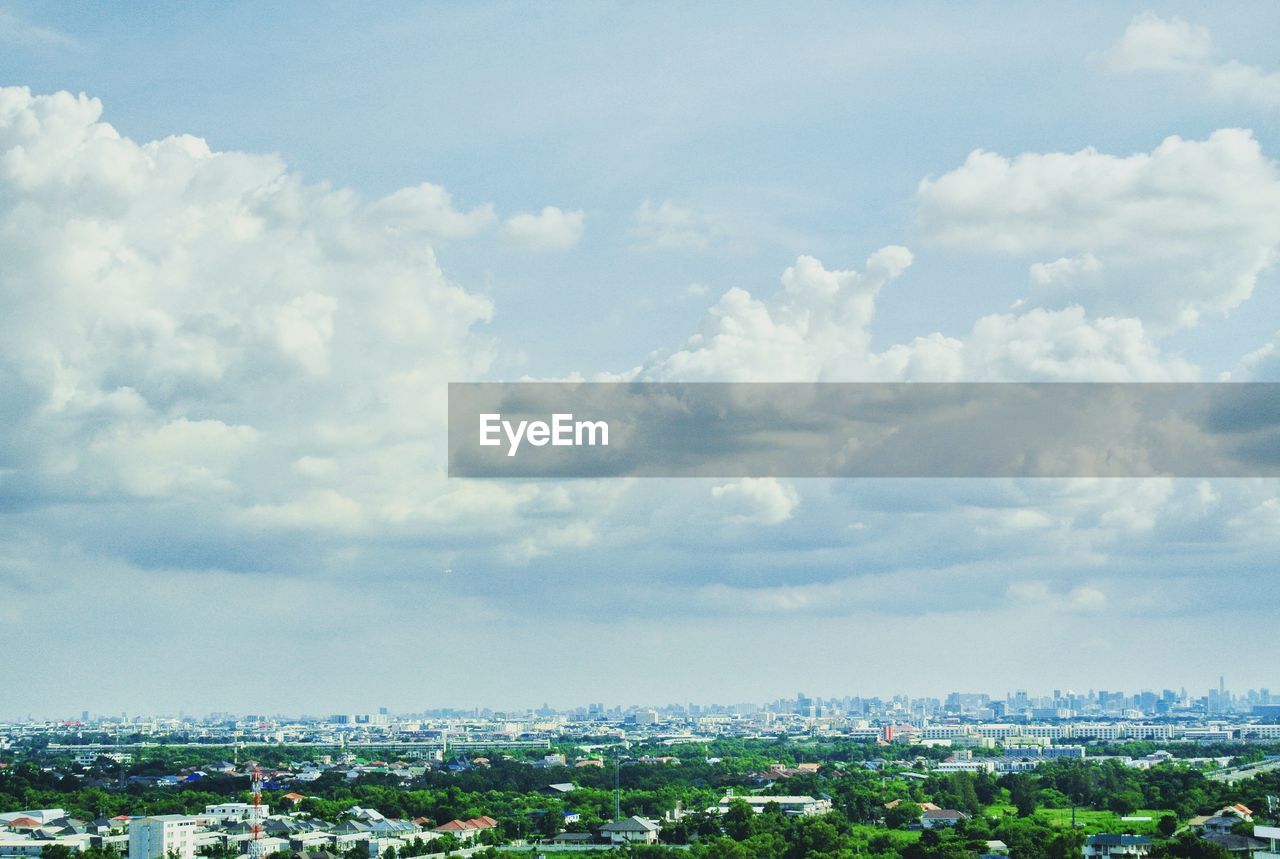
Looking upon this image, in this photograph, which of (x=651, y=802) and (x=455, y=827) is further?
(x=651, y=802)

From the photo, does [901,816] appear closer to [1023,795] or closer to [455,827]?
[1023,795]

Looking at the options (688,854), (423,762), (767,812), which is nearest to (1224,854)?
(688,854)

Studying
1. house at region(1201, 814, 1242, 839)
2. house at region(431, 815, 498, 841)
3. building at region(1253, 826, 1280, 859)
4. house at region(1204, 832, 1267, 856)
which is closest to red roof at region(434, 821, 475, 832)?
house at region(431, 815, 498, 841)

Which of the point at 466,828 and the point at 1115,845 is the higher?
the point at 1115,845

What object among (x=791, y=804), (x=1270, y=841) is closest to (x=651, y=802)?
(x=791, y=804)

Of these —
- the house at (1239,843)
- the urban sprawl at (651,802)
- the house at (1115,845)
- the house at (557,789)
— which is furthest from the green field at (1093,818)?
the house at (557,789)

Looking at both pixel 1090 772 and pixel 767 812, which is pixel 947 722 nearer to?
pixel 1090 772
